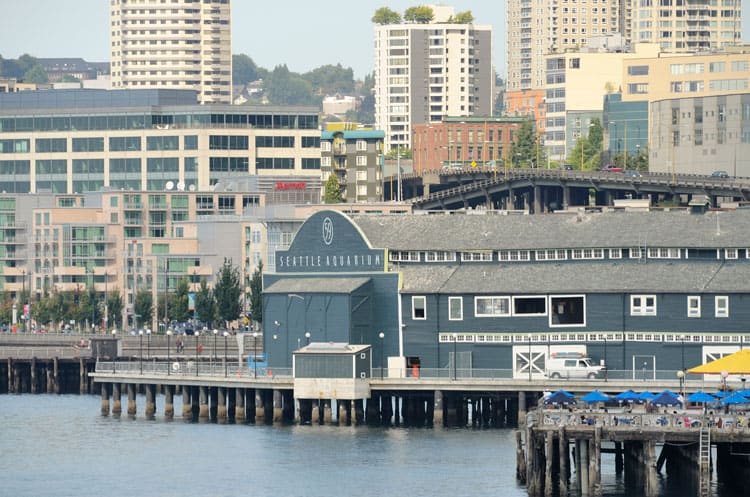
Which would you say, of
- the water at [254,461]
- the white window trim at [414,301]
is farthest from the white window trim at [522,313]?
the water at [254,461]

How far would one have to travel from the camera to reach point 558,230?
152 meters

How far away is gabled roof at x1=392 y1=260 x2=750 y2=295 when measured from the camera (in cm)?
14550

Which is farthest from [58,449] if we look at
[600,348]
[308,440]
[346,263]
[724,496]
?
[724,496]

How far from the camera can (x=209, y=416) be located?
504ft

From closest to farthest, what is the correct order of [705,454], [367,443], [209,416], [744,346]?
1. [705,454]
2. [367,443]
3. [744,346]
4. [209,416]

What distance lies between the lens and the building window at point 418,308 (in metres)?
151

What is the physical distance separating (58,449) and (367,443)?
19.0 metres

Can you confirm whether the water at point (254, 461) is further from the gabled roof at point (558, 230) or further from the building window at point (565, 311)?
the gabled roof at point (558, 230)

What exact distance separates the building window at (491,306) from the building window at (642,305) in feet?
26.6

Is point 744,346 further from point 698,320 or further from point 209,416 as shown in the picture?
point 209,416

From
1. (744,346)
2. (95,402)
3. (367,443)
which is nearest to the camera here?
(367,443)

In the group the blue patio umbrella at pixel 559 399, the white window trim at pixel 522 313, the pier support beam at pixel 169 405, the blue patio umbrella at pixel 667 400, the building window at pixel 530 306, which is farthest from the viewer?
the pier support beam at pixel 169 405

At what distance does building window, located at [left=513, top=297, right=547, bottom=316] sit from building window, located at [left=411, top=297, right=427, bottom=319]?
19.9 ft

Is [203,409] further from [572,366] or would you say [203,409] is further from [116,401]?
[572,366]
